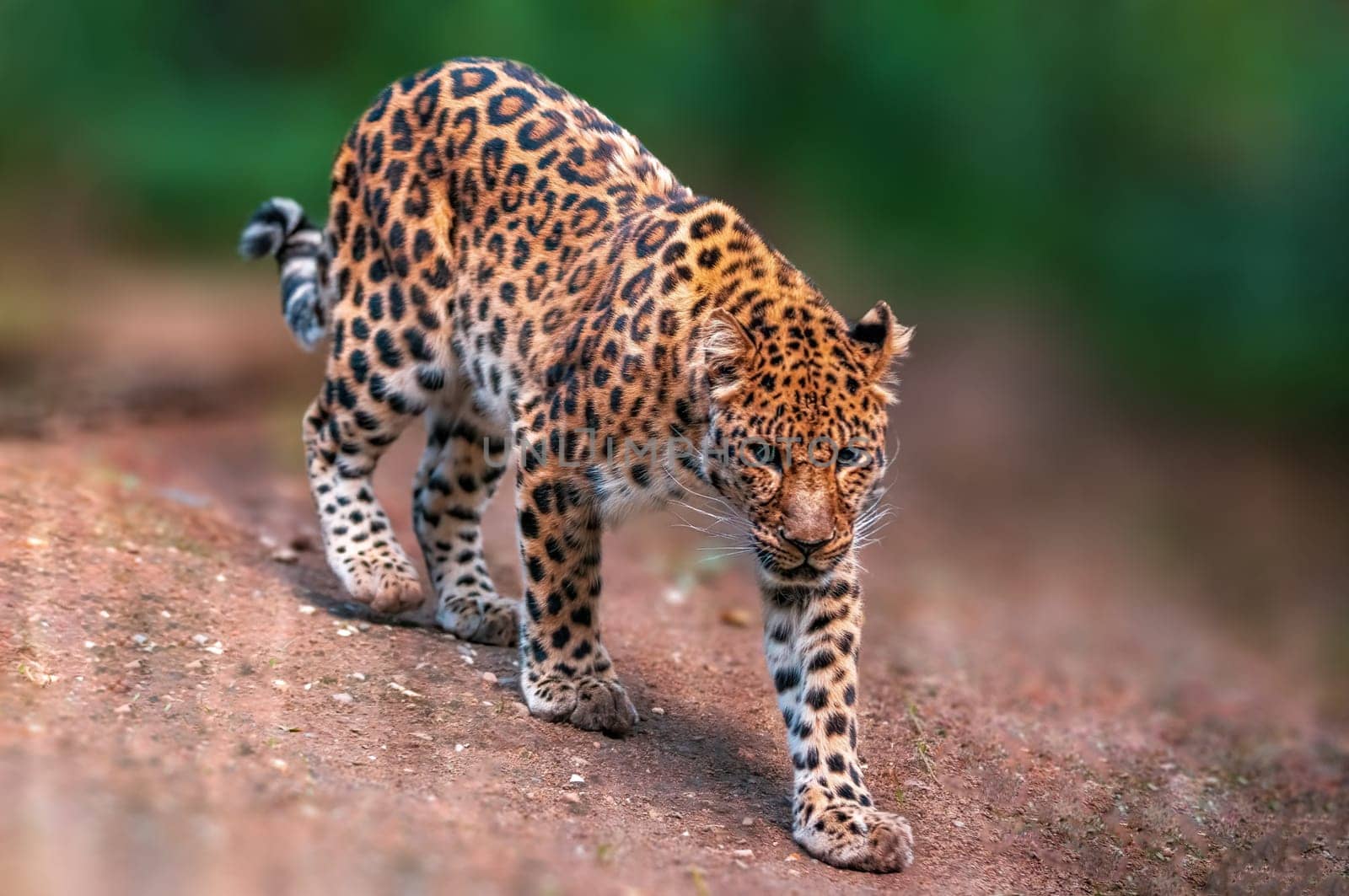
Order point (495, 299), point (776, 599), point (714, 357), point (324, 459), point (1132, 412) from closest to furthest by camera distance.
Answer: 1. point (714, 357)
2. point (776, 599)
3. point (495, 299)
4. point (324, 459)
5. point (1132, 412)

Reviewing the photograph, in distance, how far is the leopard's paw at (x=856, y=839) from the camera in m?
4.77

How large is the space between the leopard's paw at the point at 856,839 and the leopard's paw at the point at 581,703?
92cm

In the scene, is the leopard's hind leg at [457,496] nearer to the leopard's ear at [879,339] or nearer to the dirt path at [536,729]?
the dirt path at [536,729]

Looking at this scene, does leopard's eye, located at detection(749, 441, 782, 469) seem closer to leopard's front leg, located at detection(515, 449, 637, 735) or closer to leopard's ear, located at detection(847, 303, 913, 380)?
leopard's ear, located at detection(847, 303, 913, 380)

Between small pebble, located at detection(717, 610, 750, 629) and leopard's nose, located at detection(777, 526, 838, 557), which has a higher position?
leopard's nose, located at detection(777, 526, 838, 557)

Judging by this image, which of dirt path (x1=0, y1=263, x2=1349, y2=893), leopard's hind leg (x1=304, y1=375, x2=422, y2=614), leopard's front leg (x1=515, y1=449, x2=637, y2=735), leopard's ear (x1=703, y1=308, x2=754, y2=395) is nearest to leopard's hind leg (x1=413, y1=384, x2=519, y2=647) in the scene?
leopard's hind leg (x1=304, y1=375, x2=422, y2=614)

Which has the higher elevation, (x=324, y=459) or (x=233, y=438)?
(x=324, y=459)

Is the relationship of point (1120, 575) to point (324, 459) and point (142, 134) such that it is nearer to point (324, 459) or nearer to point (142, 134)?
point (324, 459)

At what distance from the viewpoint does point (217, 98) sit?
14648 mm

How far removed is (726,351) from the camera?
4.80 metres

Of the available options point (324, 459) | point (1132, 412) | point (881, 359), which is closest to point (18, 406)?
point (324, 459)

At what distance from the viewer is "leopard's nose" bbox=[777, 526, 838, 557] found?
4648 mm

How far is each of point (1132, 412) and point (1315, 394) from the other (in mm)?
1518

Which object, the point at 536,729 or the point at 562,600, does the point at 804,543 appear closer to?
the point at 562,600
